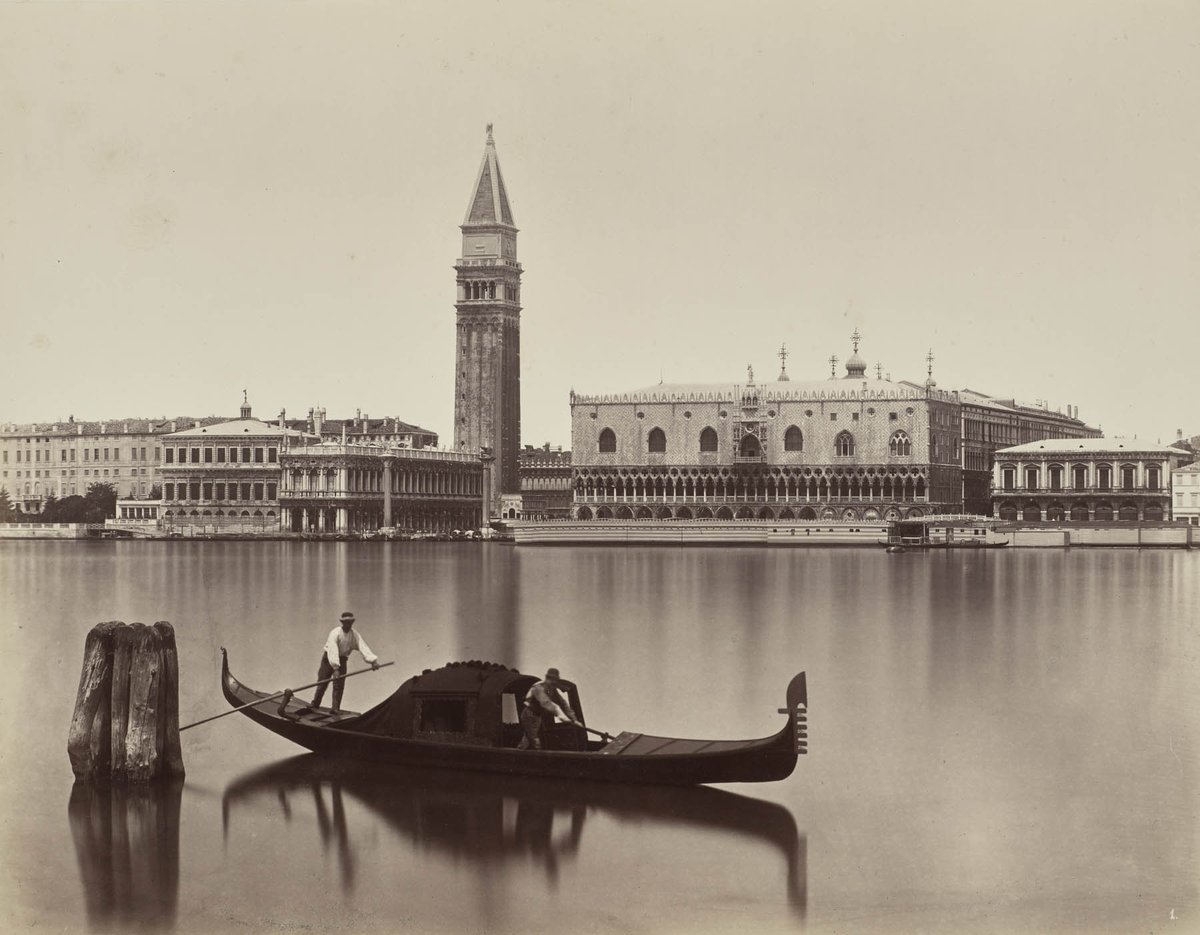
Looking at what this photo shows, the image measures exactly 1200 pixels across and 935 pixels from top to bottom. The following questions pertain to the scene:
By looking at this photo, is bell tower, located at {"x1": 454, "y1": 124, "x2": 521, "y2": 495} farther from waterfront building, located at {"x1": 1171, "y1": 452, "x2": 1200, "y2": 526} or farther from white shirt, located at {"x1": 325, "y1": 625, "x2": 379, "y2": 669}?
white shirt, located at {"x1": 325, "y1": 625, "x2": 379, "y2": 669}

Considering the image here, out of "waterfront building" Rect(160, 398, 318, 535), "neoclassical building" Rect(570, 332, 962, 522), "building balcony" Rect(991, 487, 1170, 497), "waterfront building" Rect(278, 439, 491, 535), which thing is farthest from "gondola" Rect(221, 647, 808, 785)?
"waterfront building" Rect(160, 398, 318, 535)

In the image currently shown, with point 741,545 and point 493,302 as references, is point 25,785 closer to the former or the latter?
point 741,545

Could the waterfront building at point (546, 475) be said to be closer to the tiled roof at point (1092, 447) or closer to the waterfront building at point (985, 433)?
the waterfront building at point (985, 433)

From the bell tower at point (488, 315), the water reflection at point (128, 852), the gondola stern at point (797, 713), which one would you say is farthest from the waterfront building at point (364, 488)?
the gondola stern at point (797, 713)

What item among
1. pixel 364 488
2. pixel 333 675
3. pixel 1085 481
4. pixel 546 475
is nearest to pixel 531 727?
pixel 333 675

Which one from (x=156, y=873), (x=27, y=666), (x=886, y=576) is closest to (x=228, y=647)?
(x=27, y=666)

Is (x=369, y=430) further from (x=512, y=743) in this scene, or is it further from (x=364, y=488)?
(x=512, y=743)
